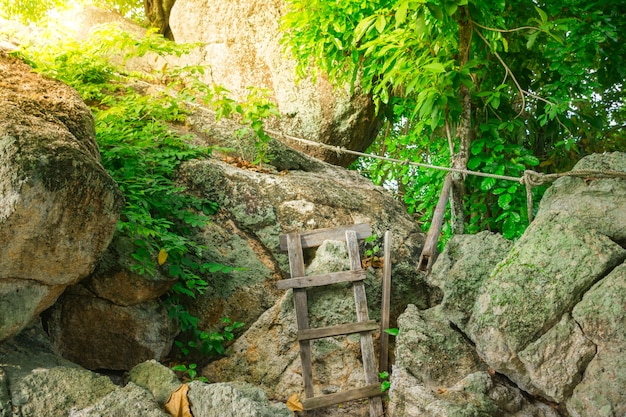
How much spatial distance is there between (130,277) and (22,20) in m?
5.45

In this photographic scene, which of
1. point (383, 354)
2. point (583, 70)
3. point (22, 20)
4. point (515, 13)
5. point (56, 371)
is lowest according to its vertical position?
point (383, 354)

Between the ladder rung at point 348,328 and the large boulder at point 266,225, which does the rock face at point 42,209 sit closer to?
the large boulder at point 266,225

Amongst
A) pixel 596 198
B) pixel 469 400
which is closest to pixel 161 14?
pixel 596 198

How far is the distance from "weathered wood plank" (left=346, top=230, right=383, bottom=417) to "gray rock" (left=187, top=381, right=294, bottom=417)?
1.80 m

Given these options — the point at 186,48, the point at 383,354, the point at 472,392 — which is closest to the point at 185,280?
the point at 383,354

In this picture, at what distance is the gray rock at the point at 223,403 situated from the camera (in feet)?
10.5

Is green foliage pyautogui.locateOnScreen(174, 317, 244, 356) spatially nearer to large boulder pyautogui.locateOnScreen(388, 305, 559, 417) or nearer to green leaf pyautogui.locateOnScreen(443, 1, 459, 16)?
large boulder pyautogui.locateOnScreen(388, 305, 559, 417)

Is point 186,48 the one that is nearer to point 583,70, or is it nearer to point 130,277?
point 130,277

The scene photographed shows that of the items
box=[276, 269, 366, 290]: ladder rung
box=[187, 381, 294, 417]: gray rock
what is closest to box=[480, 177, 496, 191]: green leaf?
box=[276, 269, 366, 290]: ladder rung

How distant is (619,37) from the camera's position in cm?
598

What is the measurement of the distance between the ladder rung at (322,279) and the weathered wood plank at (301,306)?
0.07 metres

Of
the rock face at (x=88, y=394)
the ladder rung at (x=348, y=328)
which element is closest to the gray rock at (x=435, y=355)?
the ladder rung at (x=348, y=328)

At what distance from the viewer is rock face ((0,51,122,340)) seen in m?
3.14

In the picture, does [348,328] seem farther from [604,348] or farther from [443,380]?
[604,348]
